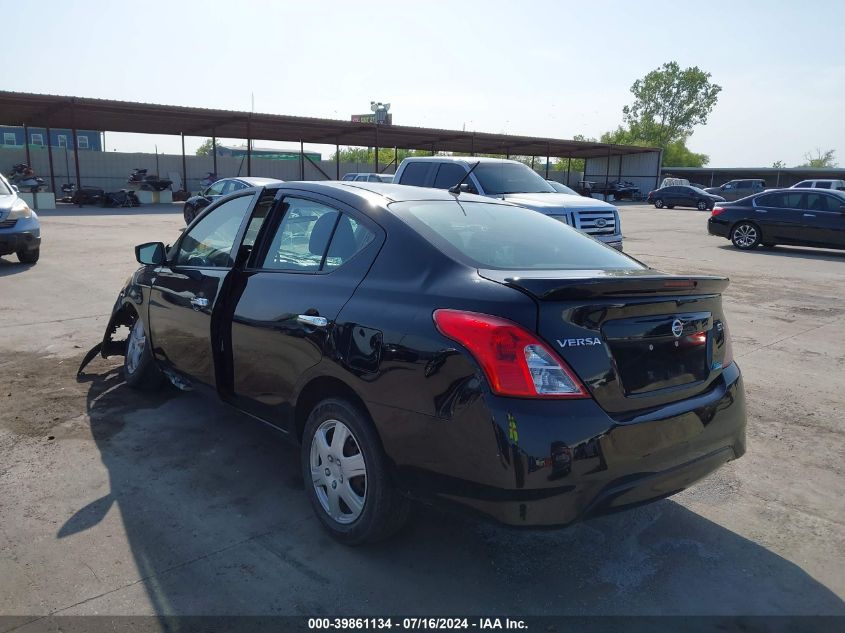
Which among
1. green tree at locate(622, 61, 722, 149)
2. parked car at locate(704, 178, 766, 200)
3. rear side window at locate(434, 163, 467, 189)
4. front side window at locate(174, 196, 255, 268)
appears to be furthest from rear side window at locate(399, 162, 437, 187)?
green tree at locate(622, 61, 722, 149)

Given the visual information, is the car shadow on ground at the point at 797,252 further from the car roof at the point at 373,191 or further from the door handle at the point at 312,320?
the door handle at the point at 312,320

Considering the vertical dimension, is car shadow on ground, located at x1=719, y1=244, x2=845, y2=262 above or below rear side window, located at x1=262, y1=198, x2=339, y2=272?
below

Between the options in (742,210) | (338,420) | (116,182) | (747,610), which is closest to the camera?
(747,610)

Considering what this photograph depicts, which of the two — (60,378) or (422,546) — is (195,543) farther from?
(60,378)

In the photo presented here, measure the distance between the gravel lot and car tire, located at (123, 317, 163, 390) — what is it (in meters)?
0.13

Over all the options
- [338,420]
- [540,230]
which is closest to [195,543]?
[338,420]

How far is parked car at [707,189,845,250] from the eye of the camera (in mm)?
15906

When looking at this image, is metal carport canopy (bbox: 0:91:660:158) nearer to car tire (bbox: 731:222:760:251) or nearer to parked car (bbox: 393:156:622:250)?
parked car (bbox: 393:156:622:250)

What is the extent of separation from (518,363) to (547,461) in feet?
1.21

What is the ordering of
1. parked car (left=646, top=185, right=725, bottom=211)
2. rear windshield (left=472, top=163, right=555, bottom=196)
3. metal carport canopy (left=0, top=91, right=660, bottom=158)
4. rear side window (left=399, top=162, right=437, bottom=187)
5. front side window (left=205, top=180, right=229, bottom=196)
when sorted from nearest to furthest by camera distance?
rear windshield (left=472, top=163, right=555, bottom=196)
rear side window (left=399, top=162, right=437, bottom=187)
front side window (left=205, top=180, right=229, bottom=196)
metal carport canopy (left=0, top=91, right=660, bottom=158)
parked car (left=646, top=185, right=725, bottom=211)

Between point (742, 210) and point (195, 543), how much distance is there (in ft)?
57.7

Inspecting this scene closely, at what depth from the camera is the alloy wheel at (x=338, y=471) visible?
3096 mm

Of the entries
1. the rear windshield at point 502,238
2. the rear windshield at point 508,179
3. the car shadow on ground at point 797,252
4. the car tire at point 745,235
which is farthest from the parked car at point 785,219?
the rear windshield at point 502,238

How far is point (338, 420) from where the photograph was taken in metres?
3.12
